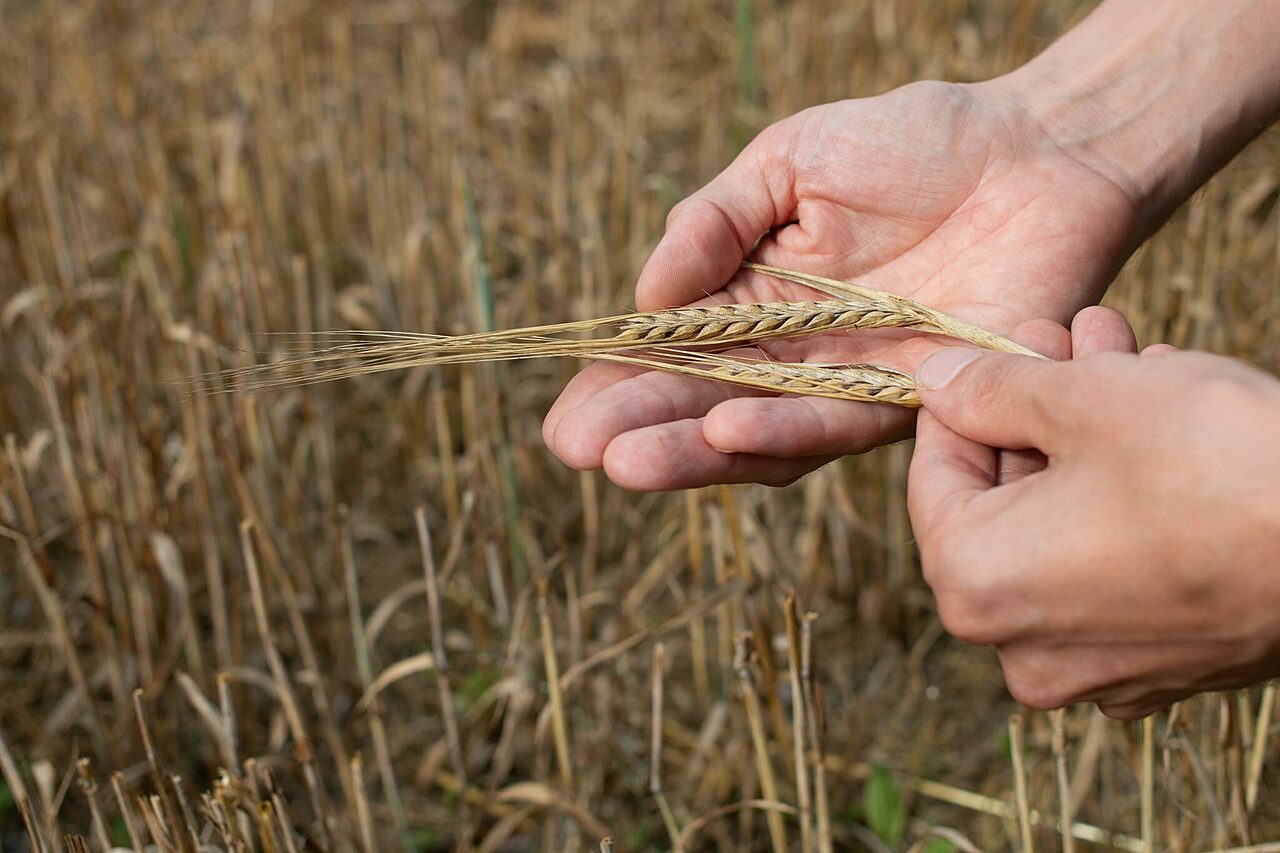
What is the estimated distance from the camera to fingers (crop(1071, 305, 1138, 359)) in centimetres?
133

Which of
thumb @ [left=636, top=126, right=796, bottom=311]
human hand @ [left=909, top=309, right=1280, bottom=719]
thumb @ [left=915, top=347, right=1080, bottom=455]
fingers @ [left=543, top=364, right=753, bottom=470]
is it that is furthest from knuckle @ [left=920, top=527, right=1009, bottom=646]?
thumb @ [left=636, top=126, right=796, bottom=311]

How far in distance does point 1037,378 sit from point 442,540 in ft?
5.58

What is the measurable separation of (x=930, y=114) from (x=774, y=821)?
1.08 meters

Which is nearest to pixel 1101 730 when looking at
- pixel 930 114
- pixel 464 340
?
pixel 930 114

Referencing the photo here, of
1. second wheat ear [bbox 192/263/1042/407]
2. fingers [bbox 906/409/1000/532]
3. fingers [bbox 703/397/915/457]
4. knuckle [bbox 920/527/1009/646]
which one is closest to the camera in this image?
knuckle [bbox 920/527/1009/646]

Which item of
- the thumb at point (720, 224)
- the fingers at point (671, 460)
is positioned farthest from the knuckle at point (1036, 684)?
the thumb at point (720, 224)

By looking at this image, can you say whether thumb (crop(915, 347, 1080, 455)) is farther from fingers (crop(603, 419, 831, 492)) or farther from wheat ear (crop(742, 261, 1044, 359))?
fingers (crop(603, 419, 831, 492))

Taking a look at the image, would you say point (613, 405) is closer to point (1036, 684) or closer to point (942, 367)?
point (942, 367)

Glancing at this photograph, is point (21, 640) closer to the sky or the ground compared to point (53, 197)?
closer to the ground

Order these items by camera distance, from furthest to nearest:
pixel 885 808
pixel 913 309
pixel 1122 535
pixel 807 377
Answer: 1. pixel 885 808
2. pixel 913 309
3. pixel 807 377
4. pixel 1122 535

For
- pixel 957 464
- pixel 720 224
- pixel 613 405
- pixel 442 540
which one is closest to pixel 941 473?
pixel 957 464

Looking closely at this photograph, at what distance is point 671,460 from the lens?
1257 millimetres

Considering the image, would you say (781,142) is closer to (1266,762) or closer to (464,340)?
(464,340)

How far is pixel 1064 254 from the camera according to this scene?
1.60m
